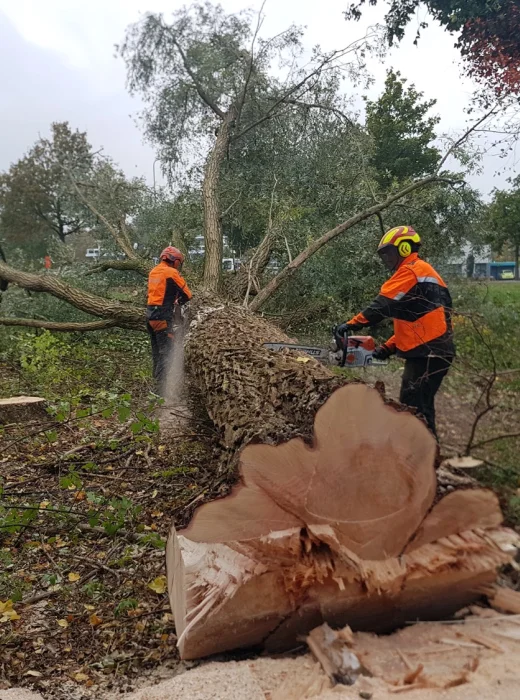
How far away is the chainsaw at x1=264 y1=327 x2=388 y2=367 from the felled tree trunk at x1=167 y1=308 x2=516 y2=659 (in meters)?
1.75

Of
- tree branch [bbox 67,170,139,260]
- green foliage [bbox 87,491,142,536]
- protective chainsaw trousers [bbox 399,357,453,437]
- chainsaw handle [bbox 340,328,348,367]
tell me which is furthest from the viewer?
tree branch [bbox 67,170,139,260]

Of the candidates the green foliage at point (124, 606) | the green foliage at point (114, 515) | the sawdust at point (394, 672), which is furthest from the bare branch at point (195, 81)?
the sawdust at point (394, 672)

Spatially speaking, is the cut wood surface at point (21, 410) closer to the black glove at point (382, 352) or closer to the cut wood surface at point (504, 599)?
the black glove at point (382, 352)

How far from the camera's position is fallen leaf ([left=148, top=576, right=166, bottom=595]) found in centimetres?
251

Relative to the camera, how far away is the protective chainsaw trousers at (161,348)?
5.85m

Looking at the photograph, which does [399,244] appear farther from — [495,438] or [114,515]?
[114,515]

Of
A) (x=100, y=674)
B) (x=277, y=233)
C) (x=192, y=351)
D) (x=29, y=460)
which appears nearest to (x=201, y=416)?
(x=192, y=351)

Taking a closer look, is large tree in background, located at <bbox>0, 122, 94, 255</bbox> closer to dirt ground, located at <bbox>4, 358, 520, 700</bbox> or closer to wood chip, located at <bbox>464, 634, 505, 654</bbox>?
dirt ground, located at <bbox>4, 358, 520, 700</bbox>

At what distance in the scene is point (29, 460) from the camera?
4.12 m

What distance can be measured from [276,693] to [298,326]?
224 inches

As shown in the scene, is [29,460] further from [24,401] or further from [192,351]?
[192,351]

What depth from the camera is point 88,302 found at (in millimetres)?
7152

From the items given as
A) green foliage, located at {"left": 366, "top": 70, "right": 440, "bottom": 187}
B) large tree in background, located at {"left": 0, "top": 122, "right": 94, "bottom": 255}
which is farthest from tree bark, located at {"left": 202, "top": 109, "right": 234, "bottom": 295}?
large tree in background, located at {"left": 0, "top": 122, "right": 94, "bottom": 255}

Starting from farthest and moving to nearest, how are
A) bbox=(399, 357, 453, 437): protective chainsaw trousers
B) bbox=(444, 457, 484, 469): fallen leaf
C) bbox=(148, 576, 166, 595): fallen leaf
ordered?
bbox=(399, 357, 453, 437): protective chainsaw trousers < bbox=(148, 576, 166, 595): fallen leaf < bbox=(444, 457, 484, 469): fallen leaf
